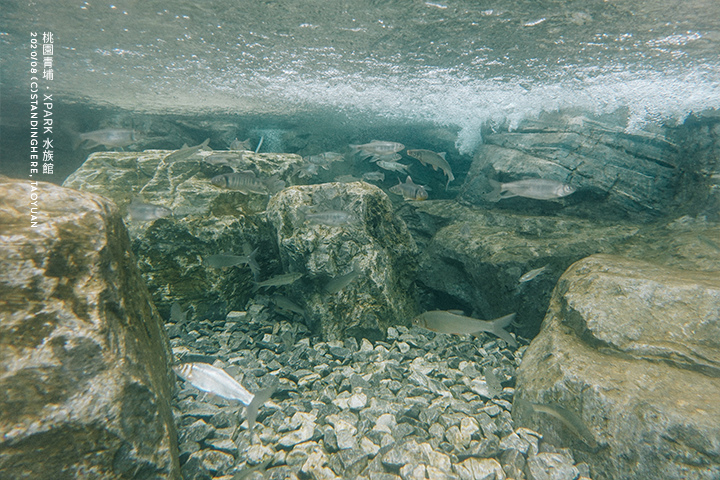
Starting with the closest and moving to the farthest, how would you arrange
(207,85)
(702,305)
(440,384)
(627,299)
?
1. (702,305)
2. (627,299)
3. (440,384)
4. (207,85)

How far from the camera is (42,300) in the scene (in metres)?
1.74

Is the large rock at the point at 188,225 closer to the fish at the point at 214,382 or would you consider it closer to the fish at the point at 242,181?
the fish at the point at 242,181

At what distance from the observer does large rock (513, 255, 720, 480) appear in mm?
2191

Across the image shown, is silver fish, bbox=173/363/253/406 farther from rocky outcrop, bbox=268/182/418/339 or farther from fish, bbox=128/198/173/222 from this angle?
fish, bbox=128/198/173/222

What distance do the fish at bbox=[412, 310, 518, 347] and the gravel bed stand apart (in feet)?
2.07

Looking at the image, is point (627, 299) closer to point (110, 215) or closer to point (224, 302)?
point (110, 215)

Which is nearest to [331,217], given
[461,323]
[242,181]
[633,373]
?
[242,181]

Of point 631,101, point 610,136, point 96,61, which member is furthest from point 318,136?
point 631,101

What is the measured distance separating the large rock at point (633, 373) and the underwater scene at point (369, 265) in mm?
20

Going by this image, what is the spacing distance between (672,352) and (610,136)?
6853 mm

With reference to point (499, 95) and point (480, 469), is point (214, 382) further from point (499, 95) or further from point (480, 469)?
point (499, 95)

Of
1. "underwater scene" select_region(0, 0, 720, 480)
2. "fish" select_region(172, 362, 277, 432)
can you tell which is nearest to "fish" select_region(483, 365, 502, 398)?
"underwater scene" select_region(0, 0, 720, 480)

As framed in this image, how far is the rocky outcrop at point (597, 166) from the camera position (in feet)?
22.0

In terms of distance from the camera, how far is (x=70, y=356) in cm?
172
